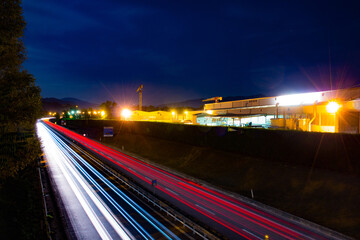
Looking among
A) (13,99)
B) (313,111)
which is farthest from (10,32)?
(313,111)

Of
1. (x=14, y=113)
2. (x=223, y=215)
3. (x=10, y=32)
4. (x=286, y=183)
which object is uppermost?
(x=10, y=32)

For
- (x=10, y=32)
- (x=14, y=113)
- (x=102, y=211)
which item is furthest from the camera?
(x=102, y=211)

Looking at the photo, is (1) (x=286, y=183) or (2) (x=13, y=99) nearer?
(2) (x=13, y=99)

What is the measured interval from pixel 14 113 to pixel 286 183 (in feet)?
64.3

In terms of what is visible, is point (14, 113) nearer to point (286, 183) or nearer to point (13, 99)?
point (13, 99)

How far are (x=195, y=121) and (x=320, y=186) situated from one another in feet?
122

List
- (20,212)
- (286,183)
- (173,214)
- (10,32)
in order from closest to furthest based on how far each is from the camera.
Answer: (10,32), (20,212), (173,214), (286,183)

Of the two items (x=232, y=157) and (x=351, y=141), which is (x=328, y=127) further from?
(x=232, y=157)

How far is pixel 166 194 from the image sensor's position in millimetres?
18359

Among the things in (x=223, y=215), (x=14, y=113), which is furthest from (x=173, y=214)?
(x=14, y=113)

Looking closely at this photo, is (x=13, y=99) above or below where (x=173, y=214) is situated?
above

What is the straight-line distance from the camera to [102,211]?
1464 centimetres

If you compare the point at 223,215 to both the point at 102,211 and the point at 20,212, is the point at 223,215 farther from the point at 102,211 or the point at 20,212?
the point at 20,212

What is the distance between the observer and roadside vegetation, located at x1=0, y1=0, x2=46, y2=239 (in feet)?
31.2
